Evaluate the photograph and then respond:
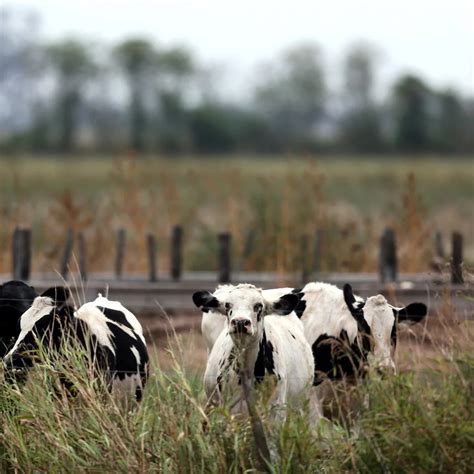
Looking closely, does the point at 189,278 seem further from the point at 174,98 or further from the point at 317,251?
the point at 174,98

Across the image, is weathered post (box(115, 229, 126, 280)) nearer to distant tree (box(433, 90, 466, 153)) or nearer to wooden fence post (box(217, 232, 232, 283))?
wooden fence post (box(217, 232, 232, 283))

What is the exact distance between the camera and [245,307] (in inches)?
363

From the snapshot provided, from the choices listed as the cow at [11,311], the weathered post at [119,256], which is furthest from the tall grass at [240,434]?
the weathered post at [119,256]

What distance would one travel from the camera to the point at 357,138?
294 feet

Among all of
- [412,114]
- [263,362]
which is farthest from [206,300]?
[412,114]

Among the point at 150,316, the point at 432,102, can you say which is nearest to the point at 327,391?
the point at 150,316

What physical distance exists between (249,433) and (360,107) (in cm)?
9680

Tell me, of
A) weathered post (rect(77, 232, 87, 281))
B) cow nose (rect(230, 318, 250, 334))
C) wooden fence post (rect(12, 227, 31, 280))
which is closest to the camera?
cow nose (rect(230, 318, 250, 334))

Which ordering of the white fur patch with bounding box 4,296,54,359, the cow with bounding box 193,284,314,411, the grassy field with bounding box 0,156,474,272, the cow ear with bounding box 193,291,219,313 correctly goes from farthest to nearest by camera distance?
the grassy field with bounding box 0,156,474,272, the white fur patch with bounding box 4,296,54,359, the cow ear with bounding box 193,291,219,313, the cow with bounding box 193,284,314,411

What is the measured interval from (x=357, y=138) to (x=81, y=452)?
81990mm

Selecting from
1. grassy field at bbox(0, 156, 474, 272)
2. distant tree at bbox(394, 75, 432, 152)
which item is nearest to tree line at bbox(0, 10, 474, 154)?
distant tree at bbox(394, 75, 432, 152)

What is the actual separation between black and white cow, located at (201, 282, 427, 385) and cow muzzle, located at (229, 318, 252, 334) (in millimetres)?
485

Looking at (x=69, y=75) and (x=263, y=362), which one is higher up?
(x=69, y=75)

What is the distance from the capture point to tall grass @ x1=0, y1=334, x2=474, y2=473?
7.80 meters
